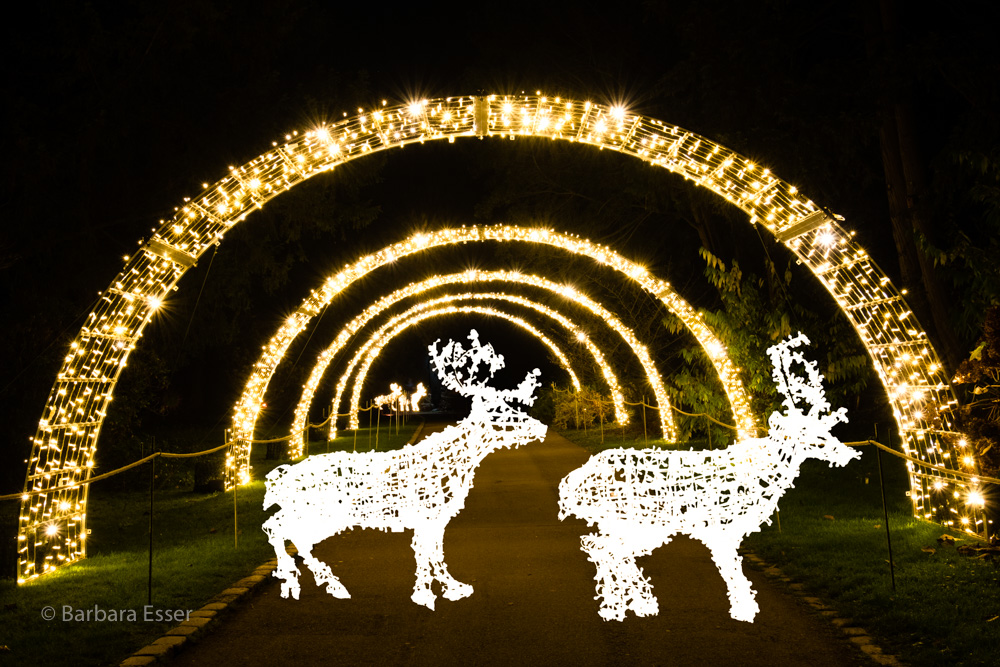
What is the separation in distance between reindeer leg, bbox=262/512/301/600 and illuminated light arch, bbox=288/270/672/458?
13.0 meters

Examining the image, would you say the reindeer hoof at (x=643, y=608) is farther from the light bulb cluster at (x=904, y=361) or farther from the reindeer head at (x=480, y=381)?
the light bulb cluster at (x=904, y=361)

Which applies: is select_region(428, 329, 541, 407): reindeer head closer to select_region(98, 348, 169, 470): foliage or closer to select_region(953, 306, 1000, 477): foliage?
select_region(953, 306, 1000, 477): foliage

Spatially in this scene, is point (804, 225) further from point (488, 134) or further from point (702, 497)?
point (702, 497)

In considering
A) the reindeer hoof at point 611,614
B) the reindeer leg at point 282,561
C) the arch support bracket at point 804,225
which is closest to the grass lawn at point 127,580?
the reindeer leg at point 282,561

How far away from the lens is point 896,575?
6816 millimetres

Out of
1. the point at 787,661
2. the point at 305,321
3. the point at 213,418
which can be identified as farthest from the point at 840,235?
the point at 213,418

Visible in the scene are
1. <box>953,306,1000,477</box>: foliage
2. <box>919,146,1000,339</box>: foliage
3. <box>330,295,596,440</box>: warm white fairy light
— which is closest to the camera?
<box>953,306,1000,477</box>: foliage

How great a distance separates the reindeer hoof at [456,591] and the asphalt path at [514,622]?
79mm

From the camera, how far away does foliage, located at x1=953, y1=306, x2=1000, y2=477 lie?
292 inches

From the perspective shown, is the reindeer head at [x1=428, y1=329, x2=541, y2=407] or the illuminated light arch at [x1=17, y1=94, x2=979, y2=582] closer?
the reindeer head at [x1=428, y1=329, x2=541, y2=407]

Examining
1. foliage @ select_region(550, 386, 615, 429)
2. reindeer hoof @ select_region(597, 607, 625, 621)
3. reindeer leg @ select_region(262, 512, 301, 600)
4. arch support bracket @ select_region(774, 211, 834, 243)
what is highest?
arch support bracket @ select_region(774, 211, 834, 243)

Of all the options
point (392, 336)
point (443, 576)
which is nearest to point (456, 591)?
point (443, 576)

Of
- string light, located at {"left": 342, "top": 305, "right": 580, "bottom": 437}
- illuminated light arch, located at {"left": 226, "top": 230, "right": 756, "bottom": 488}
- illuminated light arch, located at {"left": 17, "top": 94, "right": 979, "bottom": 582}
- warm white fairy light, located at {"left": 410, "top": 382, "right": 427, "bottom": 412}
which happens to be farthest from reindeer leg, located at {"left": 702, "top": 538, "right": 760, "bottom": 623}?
warm white fairy light, located at {"left": 410, "top": 382, "right": 427, "bottom": 412}

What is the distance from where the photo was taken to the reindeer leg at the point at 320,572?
6531mm
